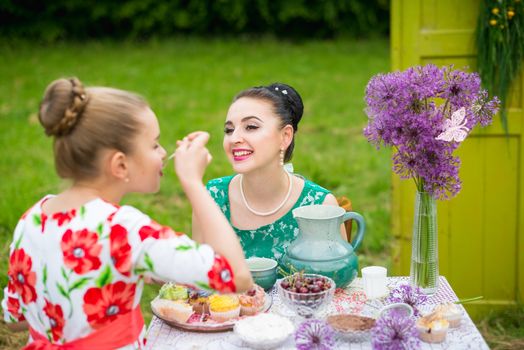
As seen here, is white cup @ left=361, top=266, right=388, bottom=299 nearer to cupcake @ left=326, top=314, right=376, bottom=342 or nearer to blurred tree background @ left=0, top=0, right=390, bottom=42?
cupcake @ left=326, top=314, right=376, bottom=342

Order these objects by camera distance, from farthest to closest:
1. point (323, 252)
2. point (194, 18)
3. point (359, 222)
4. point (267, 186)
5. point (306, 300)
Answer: point (194, 18) < point (267, 186) < point (359, 222) < point (323, 252) < point (306, 300)

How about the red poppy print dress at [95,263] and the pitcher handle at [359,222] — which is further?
the pitcher handle at [359,222]

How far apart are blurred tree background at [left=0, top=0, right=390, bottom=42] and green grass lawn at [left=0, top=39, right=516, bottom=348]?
546 mm

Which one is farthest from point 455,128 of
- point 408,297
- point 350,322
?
point 350,322

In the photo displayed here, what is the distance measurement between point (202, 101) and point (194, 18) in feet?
16.3

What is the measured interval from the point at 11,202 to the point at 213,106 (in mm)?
3650

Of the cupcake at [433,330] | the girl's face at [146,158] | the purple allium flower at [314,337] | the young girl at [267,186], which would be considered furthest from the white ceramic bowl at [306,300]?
the young girl at [267,186]

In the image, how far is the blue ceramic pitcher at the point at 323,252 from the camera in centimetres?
237

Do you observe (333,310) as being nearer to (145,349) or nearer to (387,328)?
(387,328)

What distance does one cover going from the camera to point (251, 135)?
9.11ft

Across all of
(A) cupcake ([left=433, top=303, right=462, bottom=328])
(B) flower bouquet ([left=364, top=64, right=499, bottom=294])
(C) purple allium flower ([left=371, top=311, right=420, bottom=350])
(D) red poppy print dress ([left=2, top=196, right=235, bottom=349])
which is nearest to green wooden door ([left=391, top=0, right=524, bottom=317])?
(B) flower bouquet ([left=364, top=64, right=499, bottom=294])

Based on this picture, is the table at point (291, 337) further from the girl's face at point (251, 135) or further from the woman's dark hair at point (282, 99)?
the woman's dark hair at point (282, 99)

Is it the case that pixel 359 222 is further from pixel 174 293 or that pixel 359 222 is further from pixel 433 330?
pixel 174 293

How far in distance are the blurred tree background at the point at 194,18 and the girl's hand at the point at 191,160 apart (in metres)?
11.7
